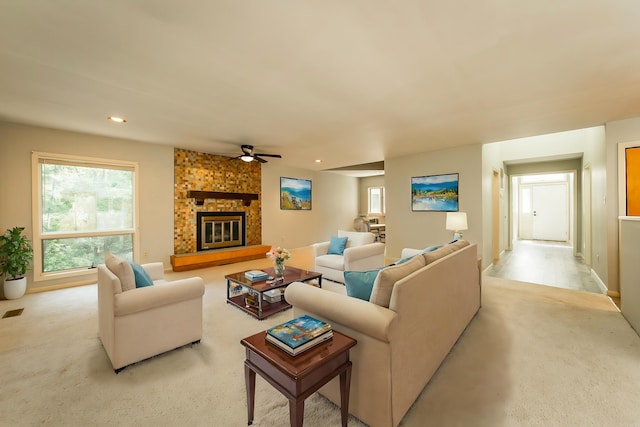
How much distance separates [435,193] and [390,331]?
178 inches

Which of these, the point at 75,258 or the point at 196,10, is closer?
the point at 196,10

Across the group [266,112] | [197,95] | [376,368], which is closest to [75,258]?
[197,95]

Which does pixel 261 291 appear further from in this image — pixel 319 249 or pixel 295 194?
pixel 295 194

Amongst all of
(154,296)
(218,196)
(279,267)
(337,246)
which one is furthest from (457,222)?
(218,196)

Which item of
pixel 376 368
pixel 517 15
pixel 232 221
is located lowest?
pixel 376 368

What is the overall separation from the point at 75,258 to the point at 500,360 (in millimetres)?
5835

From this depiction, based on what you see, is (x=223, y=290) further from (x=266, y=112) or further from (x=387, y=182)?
(x=387, y=182)

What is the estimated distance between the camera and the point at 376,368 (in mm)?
1415

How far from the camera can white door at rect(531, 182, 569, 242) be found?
911 centimetres

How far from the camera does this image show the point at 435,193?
5305mm

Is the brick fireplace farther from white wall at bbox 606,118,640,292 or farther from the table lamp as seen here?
white wall at bbox 606,118,640,292

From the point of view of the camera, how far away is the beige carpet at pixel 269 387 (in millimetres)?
1569

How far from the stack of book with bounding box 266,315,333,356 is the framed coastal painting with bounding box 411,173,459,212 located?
4500 millimetres

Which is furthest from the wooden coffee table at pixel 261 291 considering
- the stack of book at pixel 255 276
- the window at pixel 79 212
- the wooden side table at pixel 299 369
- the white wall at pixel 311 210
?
the white wall at pixel 311 210
